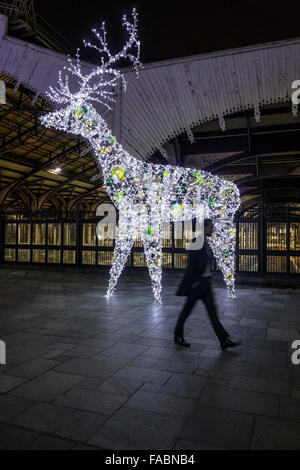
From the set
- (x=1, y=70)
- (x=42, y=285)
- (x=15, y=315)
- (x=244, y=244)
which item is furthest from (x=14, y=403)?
(x=1, y=70)

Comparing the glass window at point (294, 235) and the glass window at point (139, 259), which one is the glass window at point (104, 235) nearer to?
the glass window at point (139, 259)

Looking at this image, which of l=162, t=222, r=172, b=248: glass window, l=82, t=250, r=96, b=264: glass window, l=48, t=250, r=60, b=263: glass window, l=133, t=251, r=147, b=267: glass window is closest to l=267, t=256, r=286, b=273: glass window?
l=162, t=222, r=172, b=248: glass window

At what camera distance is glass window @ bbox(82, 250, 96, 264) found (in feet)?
36.8

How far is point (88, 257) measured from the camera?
11305 millimetres

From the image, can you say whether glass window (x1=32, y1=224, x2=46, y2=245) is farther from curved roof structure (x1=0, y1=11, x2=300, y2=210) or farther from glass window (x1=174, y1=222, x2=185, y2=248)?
glass window (x1=174, y1=222, x2=185, y2=248)

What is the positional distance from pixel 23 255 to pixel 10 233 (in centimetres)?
108

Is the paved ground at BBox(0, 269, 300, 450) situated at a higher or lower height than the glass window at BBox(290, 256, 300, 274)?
lower

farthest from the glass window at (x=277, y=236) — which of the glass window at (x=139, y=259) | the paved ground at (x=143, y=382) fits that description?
the glass window at (x=139, y=259)

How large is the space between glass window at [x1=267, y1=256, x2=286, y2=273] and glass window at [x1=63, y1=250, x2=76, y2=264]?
6.50 meters

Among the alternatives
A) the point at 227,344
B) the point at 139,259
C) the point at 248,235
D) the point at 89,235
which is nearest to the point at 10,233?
the point at 89,235

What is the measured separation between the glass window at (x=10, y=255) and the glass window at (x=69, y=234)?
7.83 feet

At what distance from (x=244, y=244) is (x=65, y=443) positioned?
26.9 feet

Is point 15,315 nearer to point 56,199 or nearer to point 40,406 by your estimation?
point 40,406

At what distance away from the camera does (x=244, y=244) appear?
31.0 feet
